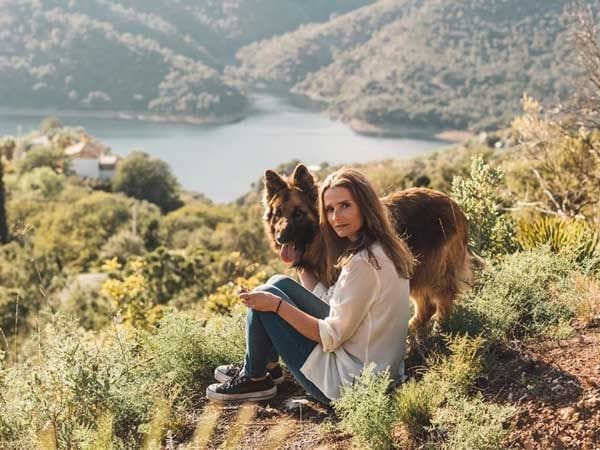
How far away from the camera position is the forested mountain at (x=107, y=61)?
128 meters

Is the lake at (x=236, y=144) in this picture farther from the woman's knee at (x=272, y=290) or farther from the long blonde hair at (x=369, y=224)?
the long blonde hair at (x=369, y=224)

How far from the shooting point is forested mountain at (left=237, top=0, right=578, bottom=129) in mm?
119062

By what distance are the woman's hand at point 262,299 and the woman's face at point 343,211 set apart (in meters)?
0.40

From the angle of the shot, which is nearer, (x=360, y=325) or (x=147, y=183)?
(x=360, y=325)

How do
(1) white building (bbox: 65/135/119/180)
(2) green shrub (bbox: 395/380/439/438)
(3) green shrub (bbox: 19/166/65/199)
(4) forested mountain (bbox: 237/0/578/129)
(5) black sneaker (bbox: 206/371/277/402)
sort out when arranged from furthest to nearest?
1. (4) forested mountain (bbox: 237/0/578/129)
2. (1) white building (bbox: 65/135/119/180)
3. (3) green shrub (bbox: 19/166/65/199)
4. (5) black sneaker (bbox: 206/371/277/402)
5. (2) green shrub (bbox: 395/380/439/438)

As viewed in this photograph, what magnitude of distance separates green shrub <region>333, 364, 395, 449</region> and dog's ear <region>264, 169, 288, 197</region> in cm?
143

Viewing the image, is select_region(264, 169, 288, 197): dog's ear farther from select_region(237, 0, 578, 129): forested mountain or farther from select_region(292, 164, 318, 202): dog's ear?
select_region(237, 0, 578, 129): forested mountain

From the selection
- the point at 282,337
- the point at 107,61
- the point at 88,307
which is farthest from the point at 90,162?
the point at 107,61

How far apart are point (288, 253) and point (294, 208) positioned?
0.83 feet

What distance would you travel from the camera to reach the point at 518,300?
11.1ft

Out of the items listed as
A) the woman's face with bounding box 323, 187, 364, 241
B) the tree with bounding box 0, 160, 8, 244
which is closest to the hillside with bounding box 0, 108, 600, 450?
the woman's face with bounding box 323, 187, 364, 241

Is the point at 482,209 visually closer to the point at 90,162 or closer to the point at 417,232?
the point at 417,232

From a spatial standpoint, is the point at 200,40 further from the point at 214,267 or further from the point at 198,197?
the point at 214,267

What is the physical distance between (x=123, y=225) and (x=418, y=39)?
123274 mm
